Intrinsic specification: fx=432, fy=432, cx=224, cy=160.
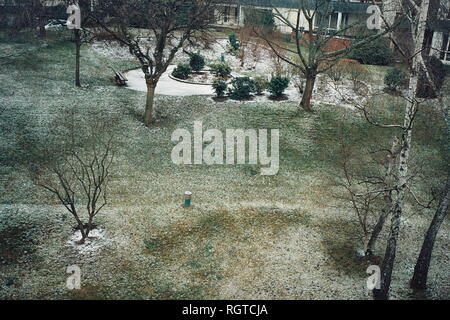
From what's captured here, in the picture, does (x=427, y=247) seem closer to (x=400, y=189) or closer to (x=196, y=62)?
(x=400, y=189)

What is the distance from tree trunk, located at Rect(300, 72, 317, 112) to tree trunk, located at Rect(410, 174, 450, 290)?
15.5 meters

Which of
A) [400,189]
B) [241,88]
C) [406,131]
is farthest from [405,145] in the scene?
[241,88]

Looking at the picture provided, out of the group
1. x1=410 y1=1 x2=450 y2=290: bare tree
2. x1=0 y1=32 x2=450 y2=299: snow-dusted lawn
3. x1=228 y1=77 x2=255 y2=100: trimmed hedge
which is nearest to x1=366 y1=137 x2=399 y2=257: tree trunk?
x1=0 y1=32 x2=450 y2=299: snow-dusted lawn

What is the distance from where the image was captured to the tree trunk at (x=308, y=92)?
93.3ft

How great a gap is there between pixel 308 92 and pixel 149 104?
34.5ft

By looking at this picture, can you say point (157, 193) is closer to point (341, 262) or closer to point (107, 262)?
point (107, 262)

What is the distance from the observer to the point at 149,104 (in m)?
25.8

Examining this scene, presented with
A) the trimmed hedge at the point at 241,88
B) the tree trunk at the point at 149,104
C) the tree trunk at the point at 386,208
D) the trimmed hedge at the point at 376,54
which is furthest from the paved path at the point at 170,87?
the tree trunk at the point at 386,208

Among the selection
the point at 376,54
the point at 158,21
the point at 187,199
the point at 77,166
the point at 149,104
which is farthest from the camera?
the point at 376,54

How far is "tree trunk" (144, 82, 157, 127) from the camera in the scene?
83.7 ft

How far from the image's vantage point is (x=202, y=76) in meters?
34.9
